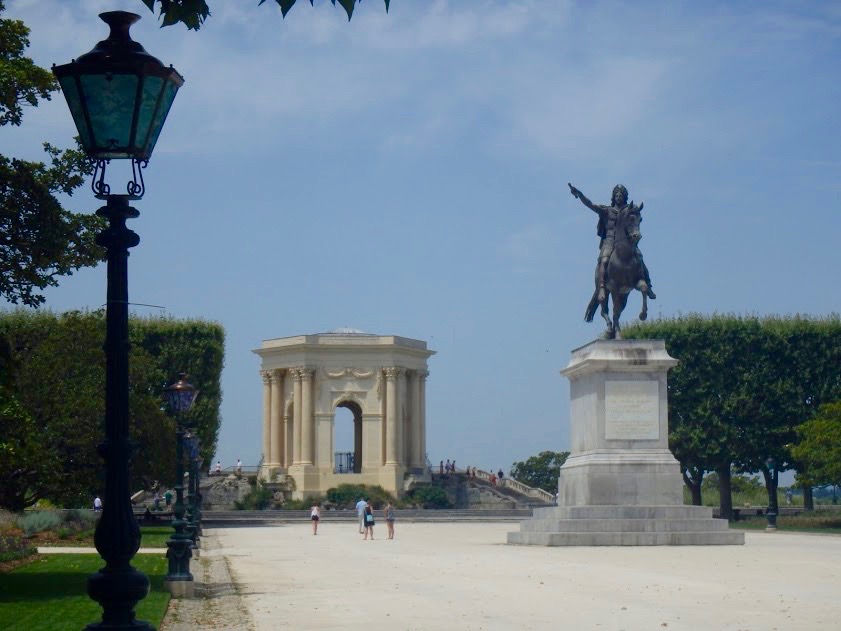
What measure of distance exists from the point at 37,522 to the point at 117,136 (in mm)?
36927

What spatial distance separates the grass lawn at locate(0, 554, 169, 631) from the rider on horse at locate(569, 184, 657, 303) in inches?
531

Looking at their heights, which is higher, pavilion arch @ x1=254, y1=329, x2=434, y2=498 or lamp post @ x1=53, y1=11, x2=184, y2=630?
pavilion arch @ x1=254, y1=329, x2=434, y2=498

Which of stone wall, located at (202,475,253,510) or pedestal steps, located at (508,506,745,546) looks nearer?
pedestal steps, located at (508,506,745,546)

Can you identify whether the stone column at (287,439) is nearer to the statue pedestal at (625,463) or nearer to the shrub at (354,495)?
the shrub at (354,495)

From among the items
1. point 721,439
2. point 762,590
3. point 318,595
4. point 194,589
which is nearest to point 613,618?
point 762,590

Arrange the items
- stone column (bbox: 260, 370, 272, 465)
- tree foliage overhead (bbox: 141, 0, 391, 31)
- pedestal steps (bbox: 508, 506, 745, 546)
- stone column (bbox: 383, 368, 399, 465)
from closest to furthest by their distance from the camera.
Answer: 1. tree foliage overhead (bbox: 141, 0, 391, 31)
2. pedestal steps (bbox: 508, 506, 745, 546)
3. stone column (bbox: 383, 368, 399, 465)
4. stone column (bbox: 260, 370, 272, 465)

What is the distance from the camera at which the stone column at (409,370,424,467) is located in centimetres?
9744

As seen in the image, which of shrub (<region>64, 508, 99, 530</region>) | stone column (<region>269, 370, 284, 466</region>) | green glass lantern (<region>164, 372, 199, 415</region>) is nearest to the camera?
green glass lantern (<region>164, 372, 199, 415</region>)

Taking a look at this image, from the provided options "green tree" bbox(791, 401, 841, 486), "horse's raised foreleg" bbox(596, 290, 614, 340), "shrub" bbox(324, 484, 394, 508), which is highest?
"horse's raised foreleg" bbox(596, 290, 614, 340)

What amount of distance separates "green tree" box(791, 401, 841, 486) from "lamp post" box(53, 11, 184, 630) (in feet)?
158

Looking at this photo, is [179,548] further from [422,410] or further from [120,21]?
[422,410]

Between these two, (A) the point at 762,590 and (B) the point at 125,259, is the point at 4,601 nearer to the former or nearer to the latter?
(A) the point at 762,590

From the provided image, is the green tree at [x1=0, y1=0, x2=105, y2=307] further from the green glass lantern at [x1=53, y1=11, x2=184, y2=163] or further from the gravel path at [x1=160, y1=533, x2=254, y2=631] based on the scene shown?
the green glass lantern at [x1=53, y1=11, x2=184, y2=163]

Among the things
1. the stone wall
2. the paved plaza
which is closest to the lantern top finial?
the paved plaza
